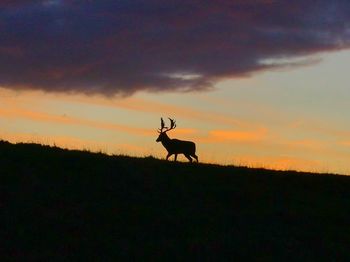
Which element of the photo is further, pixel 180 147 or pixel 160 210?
pixel 180 147

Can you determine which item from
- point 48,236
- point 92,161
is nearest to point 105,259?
point 48,236

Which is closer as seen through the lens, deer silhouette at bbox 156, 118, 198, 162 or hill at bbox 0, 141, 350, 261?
hill at bbox 0, 141, 350, 261

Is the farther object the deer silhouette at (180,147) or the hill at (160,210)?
the deer silhouette at (180,147)

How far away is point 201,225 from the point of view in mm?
19891

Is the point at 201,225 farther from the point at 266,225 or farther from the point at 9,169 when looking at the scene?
the point at 9,169

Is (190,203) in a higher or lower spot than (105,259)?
higher

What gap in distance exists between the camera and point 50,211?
65.9 ft

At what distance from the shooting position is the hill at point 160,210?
17.7m

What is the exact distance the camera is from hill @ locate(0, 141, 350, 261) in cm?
1767

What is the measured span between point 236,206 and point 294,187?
4.56 metres

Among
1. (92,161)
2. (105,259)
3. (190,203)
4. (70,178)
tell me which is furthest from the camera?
(92,161)

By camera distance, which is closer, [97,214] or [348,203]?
[97,214]

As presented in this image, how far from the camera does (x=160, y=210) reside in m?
20.9

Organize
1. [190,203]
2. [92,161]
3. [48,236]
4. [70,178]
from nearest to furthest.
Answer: [48,236]
[190,203]
[70,178]
[92,161]
